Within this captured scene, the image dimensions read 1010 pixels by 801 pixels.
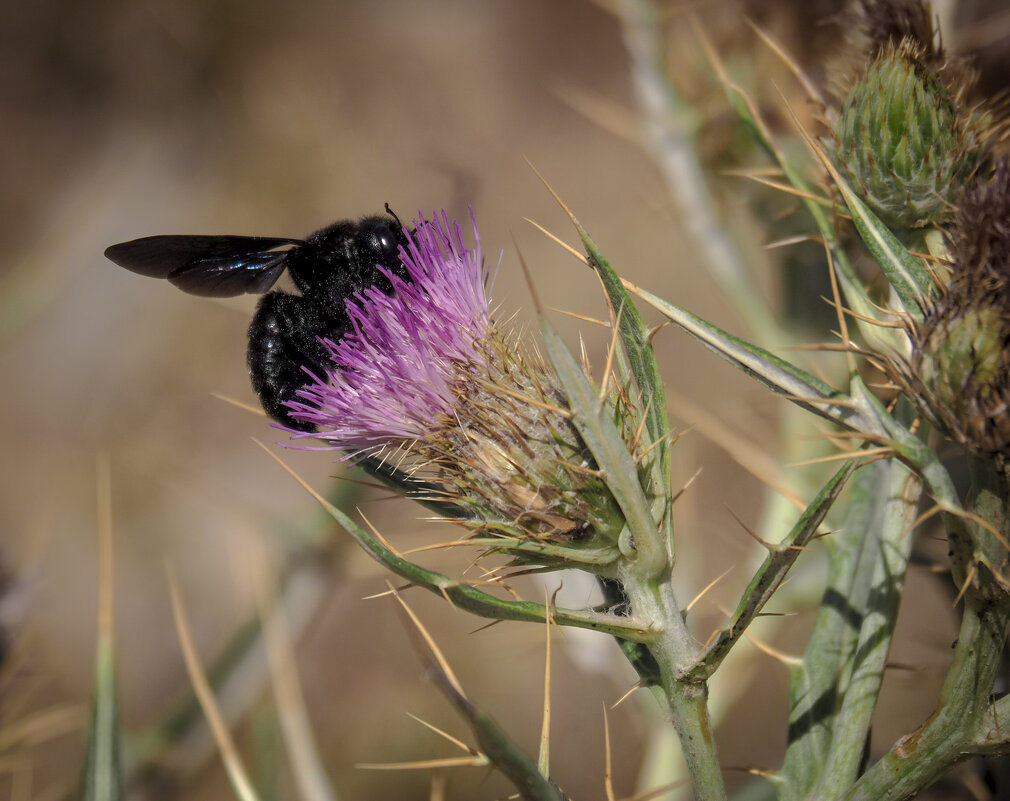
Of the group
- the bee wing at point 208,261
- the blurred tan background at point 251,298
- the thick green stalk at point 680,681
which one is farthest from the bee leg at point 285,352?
the blurred tan background at point 251,298

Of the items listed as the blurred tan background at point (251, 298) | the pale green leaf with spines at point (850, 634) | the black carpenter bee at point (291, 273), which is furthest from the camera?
the blurred tan background at point (251, 298)

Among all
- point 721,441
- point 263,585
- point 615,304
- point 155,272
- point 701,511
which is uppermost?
point 155,272

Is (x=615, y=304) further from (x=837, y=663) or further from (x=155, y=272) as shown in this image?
(x=155, y=272)

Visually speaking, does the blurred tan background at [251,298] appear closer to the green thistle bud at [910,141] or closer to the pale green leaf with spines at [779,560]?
the green thistle bud at [910,141]

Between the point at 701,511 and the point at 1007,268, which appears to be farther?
the point at 701,511

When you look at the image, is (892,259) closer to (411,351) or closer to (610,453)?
(610,453)

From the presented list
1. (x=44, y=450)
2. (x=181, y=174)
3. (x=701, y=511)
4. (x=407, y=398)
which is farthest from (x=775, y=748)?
(x=181, y=174)

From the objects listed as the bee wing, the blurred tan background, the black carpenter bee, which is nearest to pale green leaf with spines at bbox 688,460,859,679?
the black carpenter bee
